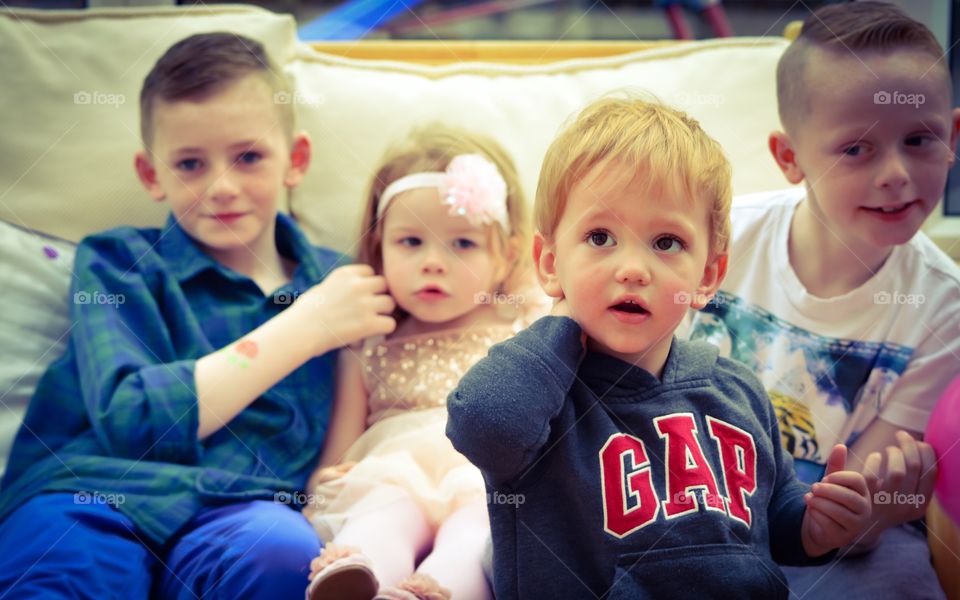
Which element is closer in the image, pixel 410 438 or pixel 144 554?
pixel 144 554

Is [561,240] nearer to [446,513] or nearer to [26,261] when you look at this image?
[446,513]

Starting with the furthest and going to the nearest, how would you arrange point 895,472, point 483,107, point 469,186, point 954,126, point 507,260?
point 483,107 → point 507,260 → point 469,186 → point 954,126 → point 895,472

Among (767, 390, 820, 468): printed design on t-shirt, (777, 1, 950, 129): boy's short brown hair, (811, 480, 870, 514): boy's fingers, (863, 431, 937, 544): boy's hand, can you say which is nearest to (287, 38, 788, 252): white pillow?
(777, 1, 950, 129): boy's short brown hair

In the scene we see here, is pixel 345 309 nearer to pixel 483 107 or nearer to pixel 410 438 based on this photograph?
pixel 410 438

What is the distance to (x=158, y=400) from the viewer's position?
1.19 m

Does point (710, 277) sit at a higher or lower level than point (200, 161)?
lower

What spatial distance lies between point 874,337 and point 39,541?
1113 mm

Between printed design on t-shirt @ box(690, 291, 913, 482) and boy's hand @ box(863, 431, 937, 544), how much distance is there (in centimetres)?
11

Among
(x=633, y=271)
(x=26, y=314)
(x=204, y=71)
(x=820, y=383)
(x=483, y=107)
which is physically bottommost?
(x=820, y=383)

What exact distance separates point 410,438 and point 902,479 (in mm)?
653

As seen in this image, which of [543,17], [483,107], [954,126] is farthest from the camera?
[543,17]

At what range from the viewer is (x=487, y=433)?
0.85m

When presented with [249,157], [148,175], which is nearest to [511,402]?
[249,157]

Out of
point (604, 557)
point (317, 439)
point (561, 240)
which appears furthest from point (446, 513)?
point (561, 240)
